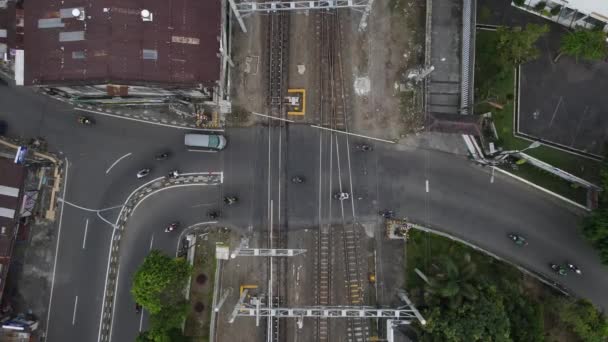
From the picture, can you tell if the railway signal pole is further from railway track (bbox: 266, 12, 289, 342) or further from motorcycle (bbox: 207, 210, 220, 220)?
motorcycle (bbox: 207, 210, 220, 220)

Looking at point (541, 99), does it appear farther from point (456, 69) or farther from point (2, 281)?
point (2, 281)

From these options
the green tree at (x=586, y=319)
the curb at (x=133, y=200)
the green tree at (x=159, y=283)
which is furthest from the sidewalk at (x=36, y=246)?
the green tree at (x=586, y=319)

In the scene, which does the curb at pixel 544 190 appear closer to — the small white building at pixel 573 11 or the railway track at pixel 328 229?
the small white building at pixel 573 11

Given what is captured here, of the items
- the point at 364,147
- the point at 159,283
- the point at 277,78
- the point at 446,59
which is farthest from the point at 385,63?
the point at 159,283

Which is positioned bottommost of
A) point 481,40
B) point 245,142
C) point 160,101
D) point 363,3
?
point 245,142

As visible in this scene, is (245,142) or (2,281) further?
(245,142)

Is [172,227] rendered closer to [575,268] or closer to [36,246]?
[36,246]

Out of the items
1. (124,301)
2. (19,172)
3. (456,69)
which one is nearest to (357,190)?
(456,69)
